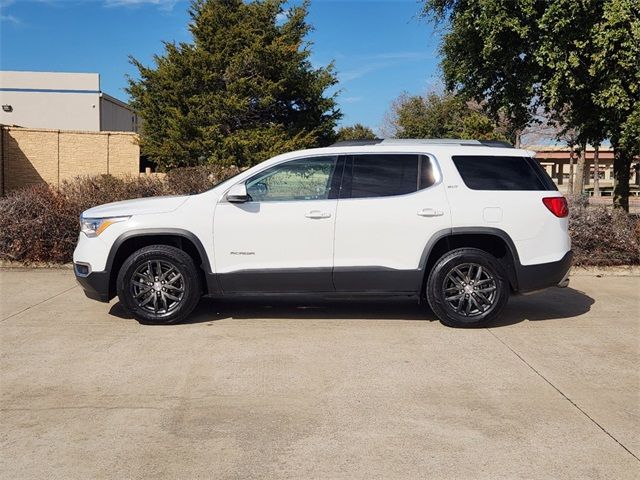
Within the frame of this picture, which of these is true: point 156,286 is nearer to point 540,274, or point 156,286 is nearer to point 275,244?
point 275,244

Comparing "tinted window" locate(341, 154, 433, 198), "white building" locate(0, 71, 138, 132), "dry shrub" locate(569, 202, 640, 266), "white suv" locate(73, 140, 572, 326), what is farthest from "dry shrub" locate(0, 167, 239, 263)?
"white building" locate(0, 71, 138, 132)

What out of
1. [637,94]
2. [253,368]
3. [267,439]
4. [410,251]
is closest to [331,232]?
[410,251]

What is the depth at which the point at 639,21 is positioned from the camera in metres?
10.3

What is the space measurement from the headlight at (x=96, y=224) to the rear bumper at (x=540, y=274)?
4246mm

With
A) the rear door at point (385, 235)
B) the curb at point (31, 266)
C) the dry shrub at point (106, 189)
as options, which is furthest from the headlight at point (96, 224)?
the dry shrub at point (106, 189)

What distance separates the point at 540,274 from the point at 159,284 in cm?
406

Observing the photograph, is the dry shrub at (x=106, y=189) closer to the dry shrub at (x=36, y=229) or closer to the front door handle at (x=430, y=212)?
the dry shrub at (x=36, y=229)

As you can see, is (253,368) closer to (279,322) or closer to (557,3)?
(279,322)

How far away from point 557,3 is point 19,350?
31.8 ft

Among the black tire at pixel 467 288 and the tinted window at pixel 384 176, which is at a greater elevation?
the tinted window at pixel 384 176

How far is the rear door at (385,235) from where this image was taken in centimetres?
648

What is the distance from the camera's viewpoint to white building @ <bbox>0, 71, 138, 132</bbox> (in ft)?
165

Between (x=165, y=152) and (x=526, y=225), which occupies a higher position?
(x=165, y=152)

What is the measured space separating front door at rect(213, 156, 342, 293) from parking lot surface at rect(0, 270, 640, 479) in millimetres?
527
